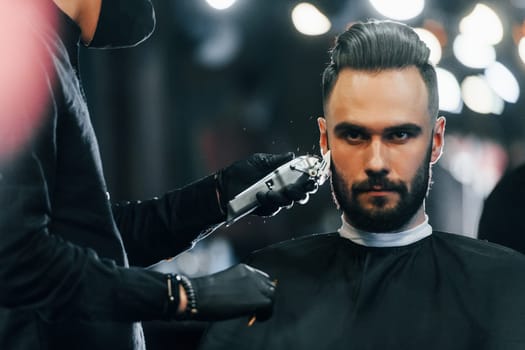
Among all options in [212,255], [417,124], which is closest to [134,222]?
[417,124]

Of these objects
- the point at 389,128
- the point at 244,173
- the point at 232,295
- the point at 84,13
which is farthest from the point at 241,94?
the point at 232,295

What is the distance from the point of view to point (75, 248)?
5.88 feet

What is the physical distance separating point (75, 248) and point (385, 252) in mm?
860

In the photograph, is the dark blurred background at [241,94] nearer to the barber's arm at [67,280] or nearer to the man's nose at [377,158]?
the man's nose at [377,158]

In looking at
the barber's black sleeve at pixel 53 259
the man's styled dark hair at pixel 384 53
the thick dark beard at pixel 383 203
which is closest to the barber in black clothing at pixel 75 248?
the barber's black sleeve at pixel 53 259

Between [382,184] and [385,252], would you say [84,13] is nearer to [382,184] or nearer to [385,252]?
[382,184]

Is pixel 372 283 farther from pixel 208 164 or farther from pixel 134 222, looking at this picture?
pixel 208 164

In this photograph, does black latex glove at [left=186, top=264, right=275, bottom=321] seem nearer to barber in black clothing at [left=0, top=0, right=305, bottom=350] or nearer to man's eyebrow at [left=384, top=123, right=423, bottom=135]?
barber in black clothing at [left=0, top=0, right=305, bottom=350]

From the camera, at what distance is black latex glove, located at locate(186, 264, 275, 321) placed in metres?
1.82

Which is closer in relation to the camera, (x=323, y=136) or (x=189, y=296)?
(x=189, y=296)

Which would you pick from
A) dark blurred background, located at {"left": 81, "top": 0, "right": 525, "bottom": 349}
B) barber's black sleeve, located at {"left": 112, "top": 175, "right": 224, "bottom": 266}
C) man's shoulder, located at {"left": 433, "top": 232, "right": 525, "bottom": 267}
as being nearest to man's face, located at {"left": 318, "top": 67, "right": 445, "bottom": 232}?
man's shoulder, located at {"left": 433, "top": 232, "right": 525, "bottom": 267}

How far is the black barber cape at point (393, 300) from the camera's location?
81.6 inches

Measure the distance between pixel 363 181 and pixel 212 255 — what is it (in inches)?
225

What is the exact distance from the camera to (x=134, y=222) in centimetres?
238
